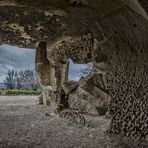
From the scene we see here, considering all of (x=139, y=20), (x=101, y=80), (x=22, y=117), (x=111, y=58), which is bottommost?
(x=22, y=117)

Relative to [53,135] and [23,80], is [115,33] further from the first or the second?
[23,80]

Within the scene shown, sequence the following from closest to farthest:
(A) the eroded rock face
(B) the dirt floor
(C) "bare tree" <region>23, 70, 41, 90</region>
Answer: (A) the eroded rock face → (B) the dirt floor → (C) "bare tree" <region>23, 70, 41, 90</region>

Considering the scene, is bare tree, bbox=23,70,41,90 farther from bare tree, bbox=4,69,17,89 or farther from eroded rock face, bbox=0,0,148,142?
eroded rock face, bbox=0,0,148,142

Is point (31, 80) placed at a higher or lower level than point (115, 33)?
lower

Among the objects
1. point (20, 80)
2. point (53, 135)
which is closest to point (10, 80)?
point (20, 80)

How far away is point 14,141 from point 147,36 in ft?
6.90

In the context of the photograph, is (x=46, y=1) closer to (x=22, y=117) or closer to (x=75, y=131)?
→ (x=75, y=131)

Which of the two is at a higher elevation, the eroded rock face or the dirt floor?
the eroded rock face

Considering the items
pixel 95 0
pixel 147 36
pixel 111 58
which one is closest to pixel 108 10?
pixel 95 0

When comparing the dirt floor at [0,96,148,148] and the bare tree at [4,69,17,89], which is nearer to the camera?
the dirt floor at [0,96,148,148]

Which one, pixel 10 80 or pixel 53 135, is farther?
pixel 10 80

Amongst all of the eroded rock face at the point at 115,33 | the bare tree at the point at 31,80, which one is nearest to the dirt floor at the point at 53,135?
the eroded rock face at the point at 115,33

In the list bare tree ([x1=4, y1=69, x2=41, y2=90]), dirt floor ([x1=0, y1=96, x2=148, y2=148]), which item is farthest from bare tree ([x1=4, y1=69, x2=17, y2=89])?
dirt floor ([x1=0, y1=96, x2=148, y2=148])

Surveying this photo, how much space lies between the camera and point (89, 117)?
5863 mm
